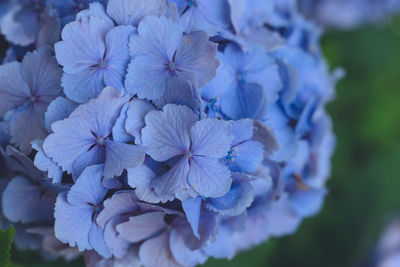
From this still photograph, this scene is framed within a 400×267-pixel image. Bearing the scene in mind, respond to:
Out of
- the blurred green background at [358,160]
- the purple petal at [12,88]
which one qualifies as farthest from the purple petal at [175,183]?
the blurred green background at [358,160]

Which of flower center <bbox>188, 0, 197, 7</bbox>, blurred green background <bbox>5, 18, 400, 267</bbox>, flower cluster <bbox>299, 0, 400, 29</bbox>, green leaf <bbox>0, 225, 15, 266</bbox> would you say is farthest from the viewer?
flower cluster <bbox>299, 0, 400, 29</bbox>

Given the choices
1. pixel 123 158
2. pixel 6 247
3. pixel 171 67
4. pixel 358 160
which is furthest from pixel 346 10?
pixel 6 247

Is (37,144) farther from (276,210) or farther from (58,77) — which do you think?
(276,210)

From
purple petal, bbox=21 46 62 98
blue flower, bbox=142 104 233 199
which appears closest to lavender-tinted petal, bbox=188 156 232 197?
blue flower, bbox=142 104 233 199

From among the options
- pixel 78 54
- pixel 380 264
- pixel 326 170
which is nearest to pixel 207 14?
pixel 78 54

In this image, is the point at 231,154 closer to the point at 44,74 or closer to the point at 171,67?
the point at 171,67

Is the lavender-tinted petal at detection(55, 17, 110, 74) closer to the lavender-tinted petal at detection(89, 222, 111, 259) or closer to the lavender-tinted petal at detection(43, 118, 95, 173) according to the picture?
the lavender-tinted petal at detection(43, 118, 95, 173)

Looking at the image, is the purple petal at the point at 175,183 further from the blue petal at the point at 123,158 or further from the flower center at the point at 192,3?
the flower center at the point at 192,3
